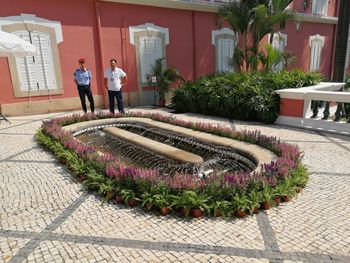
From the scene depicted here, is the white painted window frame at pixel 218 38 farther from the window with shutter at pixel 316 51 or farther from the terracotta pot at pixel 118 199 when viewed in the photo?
the terracotta pot at pixel 118 199

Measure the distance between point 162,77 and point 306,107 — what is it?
18.6ft

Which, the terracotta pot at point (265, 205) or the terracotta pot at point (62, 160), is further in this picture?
the terracotta pot at point (62, 160)

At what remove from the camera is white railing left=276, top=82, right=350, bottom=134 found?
21.9 ft

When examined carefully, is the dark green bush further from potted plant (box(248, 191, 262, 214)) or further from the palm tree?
potted plant (box(248, 191, 262, 214))

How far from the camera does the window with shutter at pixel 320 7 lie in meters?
18.5

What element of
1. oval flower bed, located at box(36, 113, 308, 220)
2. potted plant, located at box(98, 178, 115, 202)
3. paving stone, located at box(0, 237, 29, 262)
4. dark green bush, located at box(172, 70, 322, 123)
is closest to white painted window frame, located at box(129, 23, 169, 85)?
dark green bush, located at box(172, 70, 322, 123)

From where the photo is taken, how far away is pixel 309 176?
420cm

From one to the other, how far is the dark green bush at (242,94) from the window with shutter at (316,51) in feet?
36.1

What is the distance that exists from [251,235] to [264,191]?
73 cm

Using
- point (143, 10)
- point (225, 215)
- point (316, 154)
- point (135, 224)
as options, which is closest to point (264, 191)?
point (225, 215)

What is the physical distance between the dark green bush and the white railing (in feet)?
0.79

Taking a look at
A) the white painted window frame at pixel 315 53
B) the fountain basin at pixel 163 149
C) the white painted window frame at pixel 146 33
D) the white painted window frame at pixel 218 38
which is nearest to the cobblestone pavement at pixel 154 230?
the fountain basin at pixel 163 149

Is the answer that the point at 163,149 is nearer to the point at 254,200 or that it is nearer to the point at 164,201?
the point at 164,201

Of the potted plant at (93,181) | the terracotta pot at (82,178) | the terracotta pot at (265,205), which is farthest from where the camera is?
the terracotta pot at (82,178)
